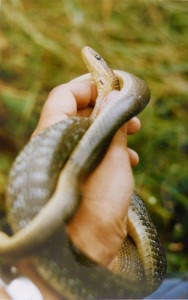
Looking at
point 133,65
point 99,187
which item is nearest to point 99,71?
point 133,65

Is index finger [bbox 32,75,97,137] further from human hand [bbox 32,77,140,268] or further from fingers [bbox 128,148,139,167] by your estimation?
fingers [bbox 128,148,139,167]

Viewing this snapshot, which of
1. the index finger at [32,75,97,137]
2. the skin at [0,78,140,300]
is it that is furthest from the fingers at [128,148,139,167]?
the index finger at [32,75,97,137]

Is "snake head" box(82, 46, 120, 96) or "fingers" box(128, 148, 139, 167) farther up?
"snake head" box(82, 46, 120, 96)

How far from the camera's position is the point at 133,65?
43.3 inches

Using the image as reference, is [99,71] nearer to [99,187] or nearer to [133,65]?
[133,65]

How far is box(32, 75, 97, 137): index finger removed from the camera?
0.95 meters

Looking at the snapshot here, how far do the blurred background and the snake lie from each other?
0.38ft

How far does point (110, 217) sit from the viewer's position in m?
0.93

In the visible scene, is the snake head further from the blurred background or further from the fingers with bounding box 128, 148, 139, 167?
the fingers with bounding box 128, 148, 139, 167

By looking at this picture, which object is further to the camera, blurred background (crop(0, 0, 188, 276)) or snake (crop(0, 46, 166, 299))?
blurred background (crop(0, 0, 188, 276))

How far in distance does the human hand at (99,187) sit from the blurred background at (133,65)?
0.15 feet

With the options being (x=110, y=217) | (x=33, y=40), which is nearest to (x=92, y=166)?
(x=110, y=217)

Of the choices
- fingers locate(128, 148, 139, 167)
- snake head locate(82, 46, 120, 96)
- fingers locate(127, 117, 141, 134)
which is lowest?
fingers locate(128, 148, 139, 167)

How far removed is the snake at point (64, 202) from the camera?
0.81 m
